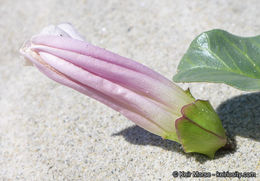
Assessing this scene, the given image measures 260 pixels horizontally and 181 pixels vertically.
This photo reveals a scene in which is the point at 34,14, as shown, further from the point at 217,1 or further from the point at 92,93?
the point at 92,93

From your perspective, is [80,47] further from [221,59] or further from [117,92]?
[221,59]

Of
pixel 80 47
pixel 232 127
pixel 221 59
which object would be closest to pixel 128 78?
pixel 80 47

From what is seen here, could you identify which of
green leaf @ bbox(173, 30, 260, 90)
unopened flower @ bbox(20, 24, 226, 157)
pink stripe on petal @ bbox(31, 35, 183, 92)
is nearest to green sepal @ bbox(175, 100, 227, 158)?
unopened flower @ bbox(20, 24, 226, 157)

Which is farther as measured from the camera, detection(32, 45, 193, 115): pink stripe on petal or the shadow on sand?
the shadow on sand

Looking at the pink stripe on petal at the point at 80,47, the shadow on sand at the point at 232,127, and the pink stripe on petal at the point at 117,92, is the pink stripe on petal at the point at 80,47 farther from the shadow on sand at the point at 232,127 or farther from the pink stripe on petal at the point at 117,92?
the shadow on sand at the point at 232,127

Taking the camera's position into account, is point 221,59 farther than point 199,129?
Yes

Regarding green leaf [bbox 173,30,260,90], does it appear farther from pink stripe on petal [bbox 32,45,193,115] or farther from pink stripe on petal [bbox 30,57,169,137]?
pink stripe on petal [bbox 30,57,169,137]

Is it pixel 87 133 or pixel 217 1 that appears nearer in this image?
pixel 87 133

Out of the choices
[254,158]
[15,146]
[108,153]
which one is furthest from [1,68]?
[254,158]
